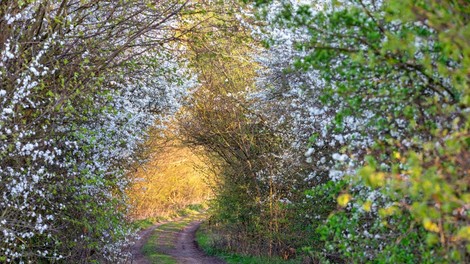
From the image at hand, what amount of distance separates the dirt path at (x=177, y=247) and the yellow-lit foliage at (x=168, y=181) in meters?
1.46

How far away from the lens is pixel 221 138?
2136 cm

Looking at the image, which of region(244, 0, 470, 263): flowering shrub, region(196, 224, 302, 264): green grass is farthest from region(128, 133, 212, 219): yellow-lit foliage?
region(244, 0, 470, 263): flowering shrub

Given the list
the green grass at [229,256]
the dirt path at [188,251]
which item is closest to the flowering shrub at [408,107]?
the green grass at [229,256]

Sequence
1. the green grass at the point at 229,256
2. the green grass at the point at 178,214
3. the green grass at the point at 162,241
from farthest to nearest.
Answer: the green grass at the point at 178,214 < the green grass at the point at 162,241 < the green grass at the point at 229,256

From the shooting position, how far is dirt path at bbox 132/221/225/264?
20.5 meters

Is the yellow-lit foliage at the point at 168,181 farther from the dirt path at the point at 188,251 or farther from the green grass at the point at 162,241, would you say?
the dirt path at the point at 188,251

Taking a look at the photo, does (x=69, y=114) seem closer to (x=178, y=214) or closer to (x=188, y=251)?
(x=188, y=251)

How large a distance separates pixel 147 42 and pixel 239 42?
189 centimetres

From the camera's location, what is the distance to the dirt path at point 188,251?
20.5m

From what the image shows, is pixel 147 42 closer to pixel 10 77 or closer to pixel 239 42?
pixel 239 42

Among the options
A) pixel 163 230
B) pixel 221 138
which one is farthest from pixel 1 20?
pixel 163 230

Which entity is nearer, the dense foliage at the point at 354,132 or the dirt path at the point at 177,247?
the dense foliage at the point at 354,132

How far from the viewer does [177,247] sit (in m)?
24.1

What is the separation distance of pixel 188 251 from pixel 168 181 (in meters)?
10.7
